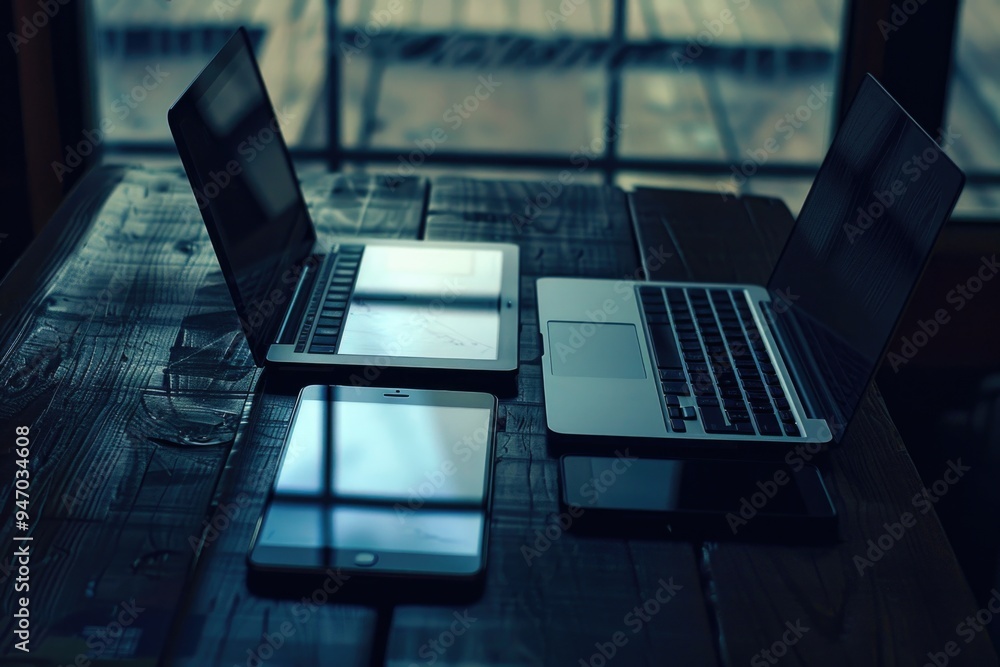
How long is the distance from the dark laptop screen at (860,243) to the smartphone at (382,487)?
0.37 metres

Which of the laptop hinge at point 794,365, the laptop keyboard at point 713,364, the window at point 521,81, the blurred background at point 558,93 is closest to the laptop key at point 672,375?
the laptop keyboard at point 713,364

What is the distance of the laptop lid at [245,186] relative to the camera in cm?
111

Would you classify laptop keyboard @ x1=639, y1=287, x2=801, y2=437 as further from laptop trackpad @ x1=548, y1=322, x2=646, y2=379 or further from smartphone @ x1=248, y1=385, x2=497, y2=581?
smartphone @ x1=248, y1=385, x2=497, y2=581

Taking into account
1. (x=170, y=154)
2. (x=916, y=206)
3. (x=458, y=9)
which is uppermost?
(x=916, y=206)

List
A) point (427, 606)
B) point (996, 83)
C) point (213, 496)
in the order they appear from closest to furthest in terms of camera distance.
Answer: point (427, 606) < point (213, 496) < point (996, 83)

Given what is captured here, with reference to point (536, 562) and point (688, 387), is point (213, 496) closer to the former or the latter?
point (536, 562)

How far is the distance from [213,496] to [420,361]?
11.1 inches

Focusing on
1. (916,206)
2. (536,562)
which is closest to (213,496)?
(536,562)

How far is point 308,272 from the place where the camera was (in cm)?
135

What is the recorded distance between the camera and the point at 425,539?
89cm

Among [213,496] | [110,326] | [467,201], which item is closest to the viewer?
[213,496]

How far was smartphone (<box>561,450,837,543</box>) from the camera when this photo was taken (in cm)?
94

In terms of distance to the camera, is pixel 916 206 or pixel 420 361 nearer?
pixel 916 206

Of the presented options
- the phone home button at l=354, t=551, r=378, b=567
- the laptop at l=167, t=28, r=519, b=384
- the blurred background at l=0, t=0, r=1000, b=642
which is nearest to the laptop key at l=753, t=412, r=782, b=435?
the laptop at l=167, t=28, r=519, b=384
